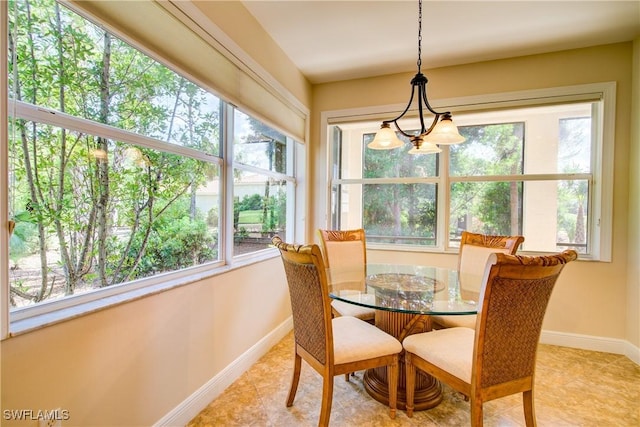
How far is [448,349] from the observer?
4.85 feet

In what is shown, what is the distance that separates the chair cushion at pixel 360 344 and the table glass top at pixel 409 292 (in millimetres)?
204

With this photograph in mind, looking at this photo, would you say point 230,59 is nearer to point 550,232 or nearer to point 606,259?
point 550,232

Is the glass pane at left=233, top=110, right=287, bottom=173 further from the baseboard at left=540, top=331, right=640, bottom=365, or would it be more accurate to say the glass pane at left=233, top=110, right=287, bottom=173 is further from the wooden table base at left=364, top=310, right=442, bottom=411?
the baseboard at left=540, top=331, right=640, bottom=365

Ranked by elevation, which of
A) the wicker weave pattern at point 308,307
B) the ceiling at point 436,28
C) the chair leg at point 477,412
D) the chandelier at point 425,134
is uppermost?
the ceiling at point 436,28

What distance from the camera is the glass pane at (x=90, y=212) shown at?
100 cm

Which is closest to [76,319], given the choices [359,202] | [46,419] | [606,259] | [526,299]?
[46,419]

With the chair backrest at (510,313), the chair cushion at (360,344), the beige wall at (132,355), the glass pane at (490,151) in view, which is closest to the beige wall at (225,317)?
the beige wall at (132,355)

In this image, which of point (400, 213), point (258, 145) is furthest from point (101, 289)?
point (400, 213)

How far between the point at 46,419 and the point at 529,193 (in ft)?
12.1

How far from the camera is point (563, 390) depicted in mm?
1938

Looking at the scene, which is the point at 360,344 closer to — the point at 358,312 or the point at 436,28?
the point at 358,312

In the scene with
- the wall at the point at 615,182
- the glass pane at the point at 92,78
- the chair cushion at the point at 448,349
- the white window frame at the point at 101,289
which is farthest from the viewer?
the wall at the point at 615,182

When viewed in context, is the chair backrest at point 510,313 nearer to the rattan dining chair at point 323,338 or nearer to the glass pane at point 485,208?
the rattan dining chair at point 323,338

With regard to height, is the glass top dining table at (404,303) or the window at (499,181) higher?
the window at (499,181)
